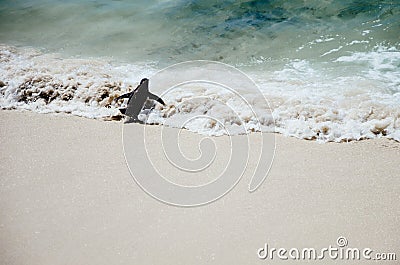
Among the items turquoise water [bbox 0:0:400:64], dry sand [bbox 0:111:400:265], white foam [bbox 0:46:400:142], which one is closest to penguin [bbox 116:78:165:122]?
white foam [bbox 0:46:400:142]

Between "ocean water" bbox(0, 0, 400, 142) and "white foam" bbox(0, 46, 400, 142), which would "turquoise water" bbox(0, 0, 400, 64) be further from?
"white foam" bbox(0, 46, 400, 142)

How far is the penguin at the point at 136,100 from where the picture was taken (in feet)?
12.9

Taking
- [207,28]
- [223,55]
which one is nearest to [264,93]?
[223,55]

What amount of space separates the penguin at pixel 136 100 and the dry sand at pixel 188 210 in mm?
600

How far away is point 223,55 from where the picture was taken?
5371 millimetres

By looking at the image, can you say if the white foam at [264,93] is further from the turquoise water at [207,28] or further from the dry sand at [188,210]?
A: the turquoise water at [207,28]

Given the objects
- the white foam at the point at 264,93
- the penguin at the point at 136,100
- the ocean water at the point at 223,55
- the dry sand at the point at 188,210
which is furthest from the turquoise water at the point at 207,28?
the dry sand at the point at 188,210

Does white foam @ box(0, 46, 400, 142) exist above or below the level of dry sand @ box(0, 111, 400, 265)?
above

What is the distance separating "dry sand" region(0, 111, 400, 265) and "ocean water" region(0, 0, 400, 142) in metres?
0.54

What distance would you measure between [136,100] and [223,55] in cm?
186

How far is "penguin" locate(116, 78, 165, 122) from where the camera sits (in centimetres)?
393

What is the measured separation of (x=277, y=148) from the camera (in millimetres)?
3297

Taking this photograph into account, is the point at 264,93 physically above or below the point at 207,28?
below

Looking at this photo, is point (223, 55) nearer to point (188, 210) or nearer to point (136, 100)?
point (136, 100)
